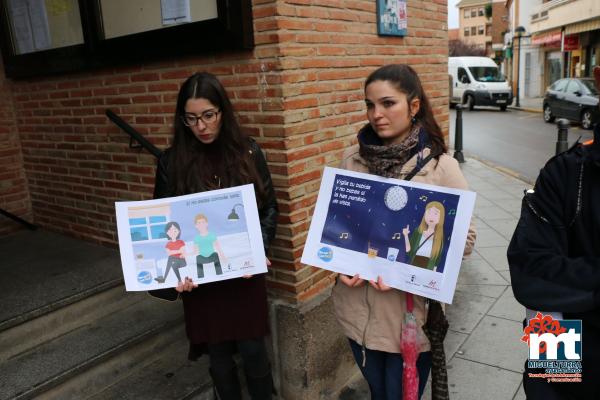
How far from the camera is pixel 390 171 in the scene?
209cm

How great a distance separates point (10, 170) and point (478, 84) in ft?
76.0

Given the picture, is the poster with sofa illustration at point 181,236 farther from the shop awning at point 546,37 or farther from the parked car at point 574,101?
the shop awning at point 546,37

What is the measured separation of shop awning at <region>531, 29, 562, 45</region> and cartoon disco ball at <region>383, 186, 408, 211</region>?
30529 mm

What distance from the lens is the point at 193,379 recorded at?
3178mm

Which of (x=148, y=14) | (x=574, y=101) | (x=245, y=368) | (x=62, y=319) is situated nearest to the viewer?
(x=245, y=368)

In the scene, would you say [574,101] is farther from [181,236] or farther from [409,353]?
[181,236]

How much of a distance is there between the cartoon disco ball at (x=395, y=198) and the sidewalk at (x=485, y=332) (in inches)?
72.4

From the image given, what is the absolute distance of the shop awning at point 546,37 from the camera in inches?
1116

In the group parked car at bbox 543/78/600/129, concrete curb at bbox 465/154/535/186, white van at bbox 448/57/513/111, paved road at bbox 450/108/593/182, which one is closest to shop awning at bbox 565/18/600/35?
white van at bbox 448/57/513/111

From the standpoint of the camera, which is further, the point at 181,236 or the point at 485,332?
the point at 485,332

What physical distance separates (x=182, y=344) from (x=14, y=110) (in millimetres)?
2960

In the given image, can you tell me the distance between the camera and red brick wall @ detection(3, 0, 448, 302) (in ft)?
9.59

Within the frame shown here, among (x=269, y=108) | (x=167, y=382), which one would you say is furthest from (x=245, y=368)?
(x=269, y=108)

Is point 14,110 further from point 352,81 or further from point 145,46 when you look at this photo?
point 352,81
